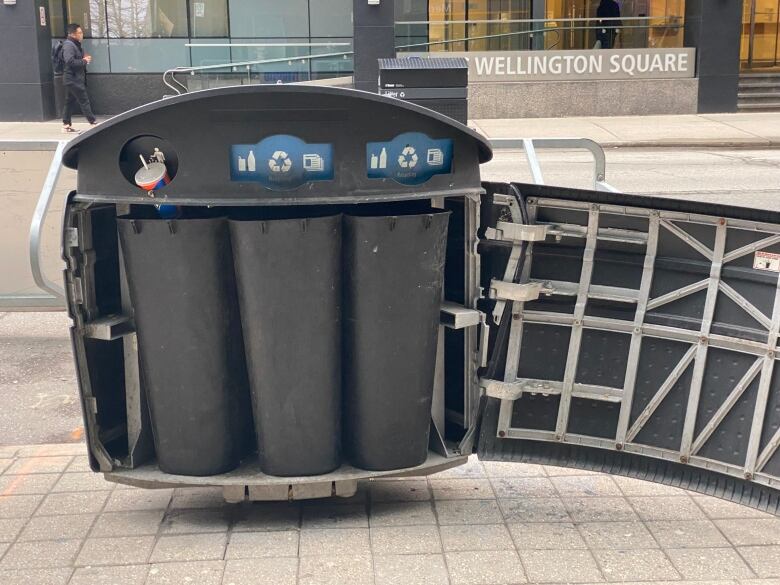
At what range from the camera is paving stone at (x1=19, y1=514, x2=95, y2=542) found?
4090 millimetres

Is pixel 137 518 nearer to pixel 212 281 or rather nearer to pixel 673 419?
pixel 212 281

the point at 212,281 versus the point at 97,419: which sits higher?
the point at 212,281

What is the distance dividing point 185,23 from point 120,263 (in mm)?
20785

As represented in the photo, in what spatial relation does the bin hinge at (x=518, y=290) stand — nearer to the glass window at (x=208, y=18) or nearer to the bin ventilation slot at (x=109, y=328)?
the bin ventilation slot at (x=109, y=328)

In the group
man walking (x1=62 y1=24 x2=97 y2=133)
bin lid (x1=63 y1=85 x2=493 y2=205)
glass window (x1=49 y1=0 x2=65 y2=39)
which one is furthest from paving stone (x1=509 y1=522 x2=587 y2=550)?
glass window (x1=49 y1=0 x2=65 y2=39)

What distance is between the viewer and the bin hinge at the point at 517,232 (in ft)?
13.3

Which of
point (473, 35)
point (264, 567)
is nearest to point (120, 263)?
point (264, 567)

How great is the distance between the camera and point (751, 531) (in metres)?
4.09

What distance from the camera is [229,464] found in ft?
13.5

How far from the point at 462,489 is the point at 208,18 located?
2106 cm

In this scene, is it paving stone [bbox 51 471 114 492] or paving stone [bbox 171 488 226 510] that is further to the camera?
paving stone [bbox 51 471 114 492]

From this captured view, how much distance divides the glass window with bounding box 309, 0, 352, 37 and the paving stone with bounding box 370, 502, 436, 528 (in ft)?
68.8

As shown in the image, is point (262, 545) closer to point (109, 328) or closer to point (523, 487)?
point (109, 328)

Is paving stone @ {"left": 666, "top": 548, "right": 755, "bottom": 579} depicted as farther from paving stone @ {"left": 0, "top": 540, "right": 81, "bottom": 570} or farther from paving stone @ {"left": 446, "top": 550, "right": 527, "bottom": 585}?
paving stone @ {"left": 0, "top": 540, "right": 81, "bottom": 570}
